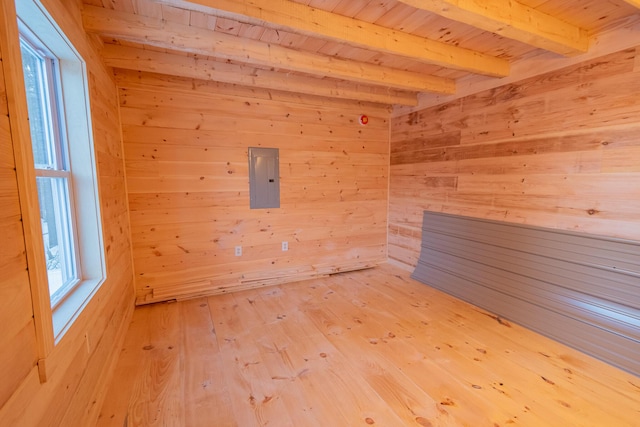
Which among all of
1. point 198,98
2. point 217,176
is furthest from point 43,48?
point 217,176

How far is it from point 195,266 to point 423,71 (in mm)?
3062

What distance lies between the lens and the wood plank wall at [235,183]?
2.80 metres

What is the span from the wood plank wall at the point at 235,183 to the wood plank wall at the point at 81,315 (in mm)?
252

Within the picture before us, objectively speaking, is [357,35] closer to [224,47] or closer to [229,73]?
[224,47]

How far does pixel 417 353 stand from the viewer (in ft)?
6.73

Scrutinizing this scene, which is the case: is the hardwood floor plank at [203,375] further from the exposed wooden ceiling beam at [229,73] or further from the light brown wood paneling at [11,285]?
the exposed wooden ceiling beam at [229,73]

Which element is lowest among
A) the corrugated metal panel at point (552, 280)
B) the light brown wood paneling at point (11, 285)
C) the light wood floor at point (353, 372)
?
the light wood floor at point (353, 372)

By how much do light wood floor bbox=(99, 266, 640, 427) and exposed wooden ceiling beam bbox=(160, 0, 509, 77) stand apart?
2.14 metres

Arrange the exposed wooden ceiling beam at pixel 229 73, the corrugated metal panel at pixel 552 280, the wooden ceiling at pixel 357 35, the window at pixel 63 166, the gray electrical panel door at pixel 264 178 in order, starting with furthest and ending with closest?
the gray electrical panel door at pixel 264 178 → the exposed wooden ceiling beam at pixel 229 73 → the corrugated metal panel at pixel 552 280 → the wooden ceiling at pixel 357 35 → the window at pixel 63 166

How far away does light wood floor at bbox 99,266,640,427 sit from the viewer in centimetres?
152

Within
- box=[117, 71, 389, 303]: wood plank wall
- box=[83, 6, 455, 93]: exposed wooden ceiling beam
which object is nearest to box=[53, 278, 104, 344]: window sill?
box=[117, 71, 389, 303]: wood plank wall

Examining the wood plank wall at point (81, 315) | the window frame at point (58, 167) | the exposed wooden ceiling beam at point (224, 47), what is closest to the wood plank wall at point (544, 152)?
the exposed wooden ceiling beam at point (224, 47)

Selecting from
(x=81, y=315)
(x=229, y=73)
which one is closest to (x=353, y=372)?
(x=81, y=315)

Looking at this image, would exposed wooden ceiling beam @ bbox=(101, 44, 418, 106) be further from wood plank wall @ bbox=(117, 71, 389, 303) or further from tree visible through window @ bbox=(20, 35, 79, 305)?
tree visible through window @ bbox=(20, 35, 79, 305)
